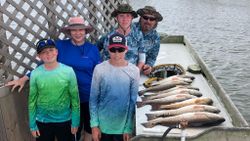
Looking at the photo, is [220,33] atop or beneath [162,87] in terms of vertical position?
beneath

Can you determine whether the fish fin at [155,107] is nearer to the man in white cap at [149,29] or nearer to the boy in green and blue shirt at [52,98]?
the boy in green and blue shirt at [52,98]

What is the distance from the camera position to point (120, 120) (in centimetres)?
368

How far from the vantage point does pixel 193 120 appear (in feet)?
11.0

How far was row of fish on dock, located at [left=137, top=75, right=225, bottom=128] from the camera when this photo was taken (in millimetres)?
3395

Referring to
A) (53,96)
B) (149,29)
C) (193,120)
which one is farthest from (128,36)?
(193,120)

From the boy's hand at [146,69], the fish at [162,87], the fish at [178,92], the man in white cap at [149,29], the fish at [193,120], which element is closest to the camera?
the fish at [193,120]

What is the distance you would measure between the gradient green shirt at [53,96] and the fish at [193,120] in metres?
0.88

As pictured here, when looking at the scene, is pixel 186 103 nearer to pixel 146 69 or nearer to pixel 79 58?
pixel 79 58

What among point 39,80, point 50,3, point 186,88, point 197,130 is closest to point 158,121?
point 197,130

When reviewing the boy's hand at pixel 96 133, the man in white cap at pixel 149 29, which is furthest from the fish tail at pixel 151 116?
the man in white cap at pixel 149 29

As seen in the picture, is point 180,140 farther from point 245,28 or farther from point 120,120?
point 245,28

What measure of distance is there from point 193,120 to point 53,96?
142 centimetres

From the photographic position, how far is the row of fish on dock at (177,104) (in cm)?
339

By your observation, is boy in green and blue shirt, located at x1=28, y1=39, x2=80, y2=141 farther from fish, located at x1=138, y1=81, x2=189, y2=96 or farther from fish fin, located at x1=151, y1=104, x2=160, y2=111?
fish, located at x1=138, y1=81, x2=189, y2=96
